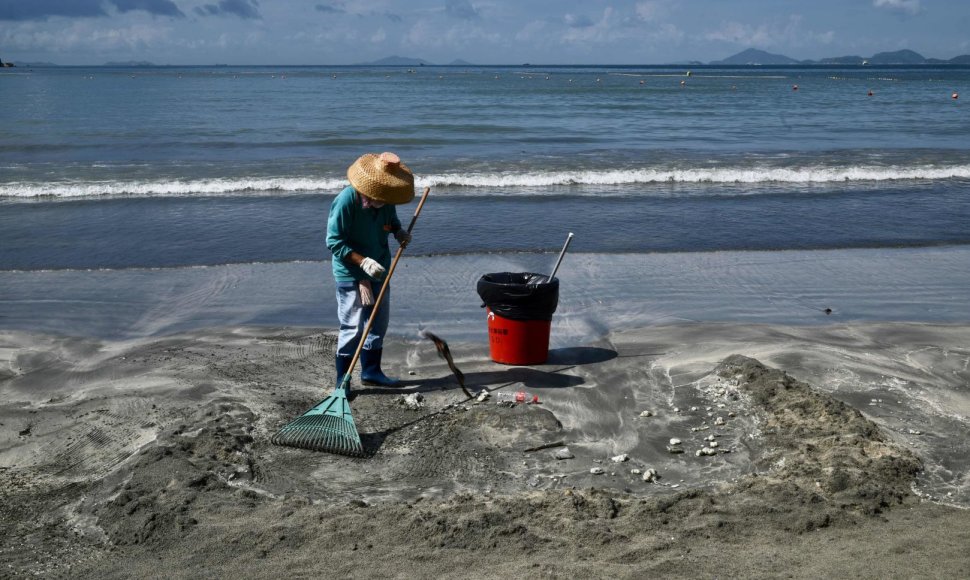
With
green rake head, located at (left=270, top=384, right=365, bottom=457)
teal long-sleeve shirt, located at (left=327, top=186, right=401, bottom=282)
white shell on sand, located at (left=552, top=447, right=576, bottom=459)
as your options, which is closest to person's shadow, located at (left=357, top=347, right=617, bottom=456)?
green rake head, located at (left=270, top=384, right=365, bottom=457)

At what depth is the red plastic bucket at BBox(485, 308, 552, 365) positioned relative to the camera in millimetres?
6613

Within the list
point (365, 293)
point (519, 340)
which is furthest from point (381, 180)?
point (519, 340)

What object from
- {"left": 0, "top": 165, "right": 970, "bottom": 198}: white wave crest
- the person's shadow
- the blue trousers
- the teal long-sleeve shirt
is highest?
the teal long-sleeve shirt

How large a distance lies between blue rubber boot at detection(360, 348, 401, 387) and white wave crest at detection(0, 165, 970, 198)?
1009 cm

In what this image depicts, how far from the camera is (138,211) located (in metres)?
13.7

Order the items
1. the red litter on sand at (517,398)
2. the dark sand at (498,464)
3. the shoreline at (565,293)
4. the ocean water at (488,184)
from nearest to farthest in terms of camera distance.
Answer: the dark sand at (498,464) → the red litter on sand at (517,398) → the shoreline at (565,293) → the ocean water at (488,184)

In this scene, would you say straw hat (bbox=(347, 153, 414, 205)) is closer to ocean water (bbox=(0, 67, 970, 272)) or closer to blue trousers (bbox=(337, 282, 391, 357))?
blue trousers (bbox=(337, 282, 391, 357))

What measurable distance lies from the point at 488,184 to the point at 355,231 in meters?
10.7

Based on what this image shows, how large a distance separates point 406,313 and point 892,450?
4.52 m

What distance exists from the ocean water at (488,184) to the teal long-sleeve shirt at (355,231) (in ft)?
15.6

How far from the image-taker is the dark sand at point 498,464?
3.92m

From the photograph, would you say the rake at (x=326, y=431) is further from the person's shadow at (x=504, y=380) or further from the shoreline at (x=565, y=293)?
the shoreline at (x=565, y=293)

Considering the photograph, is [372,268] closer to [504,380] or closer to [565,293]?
[504,380]

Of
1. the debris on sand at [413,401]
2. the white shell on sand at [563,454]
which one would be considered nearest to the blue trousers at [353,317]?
the debris on sand at [413,401]
